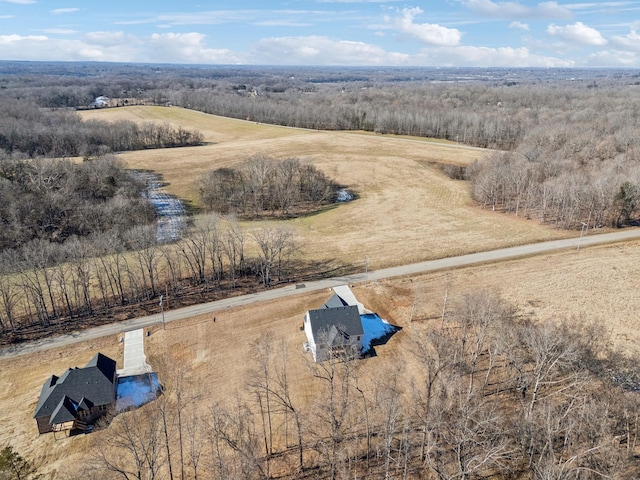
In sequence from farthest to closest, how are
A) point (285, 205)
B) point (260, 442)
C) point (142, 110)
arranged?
1. point (142, 110)
2. point (285, 205)
3. point (260, 442)

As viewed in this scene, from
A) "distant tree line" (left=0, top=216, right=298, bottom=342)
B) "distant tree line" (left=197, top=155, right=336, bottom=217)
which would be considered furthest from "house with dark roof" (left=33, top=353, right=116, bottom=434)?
"distant tree line" (left=197, top=155, right=336, bottom=217)

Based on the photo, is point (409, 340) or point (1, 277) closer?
point (409, 340)

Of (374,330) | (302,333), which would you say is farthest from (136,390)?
(374,330)

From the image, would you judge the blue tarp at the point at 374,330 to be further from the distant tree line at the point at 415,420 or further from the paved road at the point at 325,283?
the paved road at the point at 325,283

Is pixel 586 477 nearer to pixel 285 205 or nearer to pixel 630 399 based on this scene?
pixel 630 399

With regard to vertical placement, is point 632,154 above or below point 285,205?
above

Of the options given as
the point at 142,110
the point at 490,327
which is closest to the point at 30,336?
the point at 490,327
